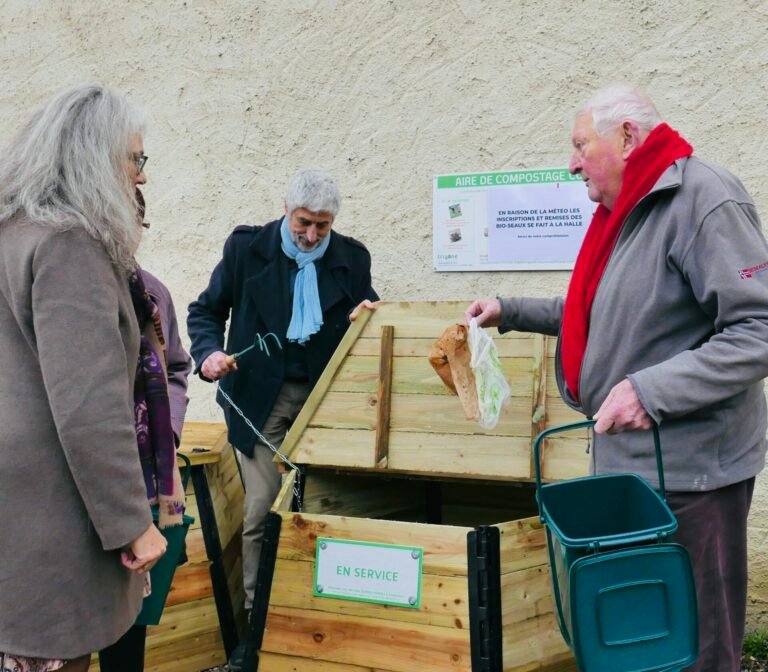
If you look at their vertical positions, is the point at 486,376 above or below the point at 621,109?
below

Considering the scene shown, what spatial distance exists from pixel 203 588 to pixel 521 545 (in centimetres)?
148

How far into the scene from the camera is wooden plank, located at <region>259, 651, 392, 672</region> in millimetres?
2768

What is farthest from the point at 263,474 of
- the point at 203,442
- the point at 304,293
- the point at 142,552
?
the point at 142,552

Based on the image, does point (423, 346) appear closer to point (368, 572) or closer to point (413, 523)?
point (413, 523)

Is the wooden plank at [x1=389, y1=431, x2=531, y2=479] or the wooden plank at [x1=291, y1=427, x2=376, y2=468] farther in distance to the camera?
the wooden plank at [x1=291, y1=427, x2=376, y2=468]

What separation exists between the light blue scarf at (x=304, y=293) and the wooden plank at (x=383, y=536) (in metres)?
0.82

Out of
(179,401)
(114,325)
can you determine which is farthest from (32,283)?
(179,401)

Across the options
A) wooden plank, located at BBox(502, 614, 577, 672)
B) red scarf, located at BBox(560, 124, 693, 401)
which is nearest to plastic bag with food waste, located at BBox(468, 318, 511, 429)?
red scarf, located at BBox(560, 124, 693, 401)

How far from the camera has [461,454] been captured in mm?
3018

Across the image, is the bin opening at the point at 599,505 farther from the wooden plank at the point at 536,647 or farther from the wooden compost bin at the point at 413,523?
the wooden plank at the point at 536,647

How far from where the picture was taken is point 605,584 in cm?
187

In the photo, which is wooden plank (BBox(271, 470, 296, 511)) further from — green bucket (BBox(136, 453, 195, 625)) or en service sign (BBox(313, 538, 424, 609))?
green bucket (BBox(136, 453, 195, 625))

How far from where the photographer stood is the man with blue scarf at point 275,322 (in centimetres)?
348

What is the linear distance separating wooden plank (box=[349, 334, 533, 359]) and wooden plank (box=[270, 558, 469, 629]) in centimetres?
84
